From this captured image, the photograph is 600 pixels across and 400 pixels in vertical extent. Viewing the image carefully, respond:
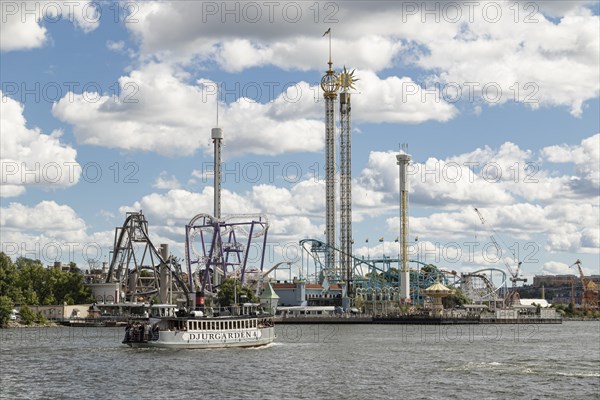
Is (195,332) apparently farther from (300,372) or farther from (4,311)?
(4,311)

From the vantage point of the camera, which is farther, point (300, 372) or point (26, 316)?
point (26, 316)

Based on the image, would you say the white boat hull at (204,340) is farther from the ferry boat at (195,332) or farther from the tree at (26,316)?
the tree at (26,316)

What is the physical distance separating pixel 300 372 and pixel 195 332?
73.3ft

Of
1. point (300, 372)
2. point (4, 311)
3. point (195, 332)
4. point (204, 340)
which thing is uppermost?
point (4, 311)

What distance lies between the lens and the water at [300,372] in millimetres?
68250

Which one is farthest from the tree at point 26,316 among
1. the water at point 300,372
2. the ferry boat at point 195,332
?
the ferry boat at point 195,332

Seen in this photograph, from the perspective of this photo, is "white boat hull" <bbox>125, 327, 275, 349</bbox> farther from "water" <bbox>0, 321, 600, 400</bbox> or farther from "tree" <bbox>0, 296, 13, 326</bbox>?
"tree" <bbox>0, 296, 13, 326</bbox>

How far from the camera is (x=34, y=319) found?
186 metres

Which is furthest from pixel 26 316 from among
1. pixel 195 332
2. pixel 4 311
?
pixel 195 332

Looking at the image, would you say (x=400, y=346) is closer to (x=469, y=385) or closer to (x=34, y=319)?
(x=469, y=385)

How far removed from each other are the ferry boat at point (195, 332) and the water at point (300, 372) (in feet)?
4.17

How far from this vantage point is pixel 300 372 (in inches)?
3255

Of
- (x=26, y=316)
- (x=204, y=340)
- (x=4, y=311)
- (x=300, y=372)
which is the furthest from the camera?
→ (x=26, y=316)

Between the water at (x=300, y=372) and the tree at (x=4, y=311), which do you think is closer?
the water at (x=300, y=372)
